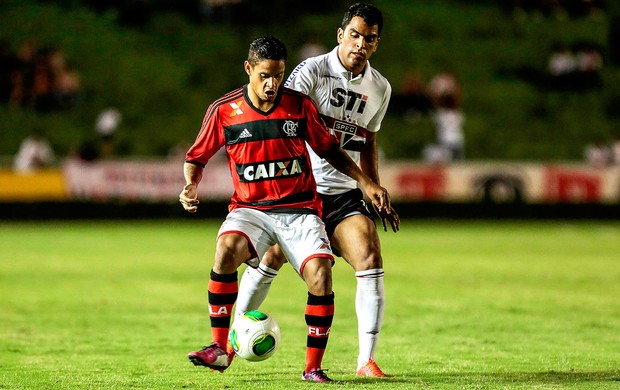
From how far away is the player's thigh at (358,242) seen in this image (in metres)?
6.48

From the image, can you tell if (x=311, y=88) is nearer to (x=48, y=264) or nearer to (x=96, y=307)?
(x=96, y=307)

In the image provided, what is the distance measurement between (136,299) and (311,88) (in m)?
4.83

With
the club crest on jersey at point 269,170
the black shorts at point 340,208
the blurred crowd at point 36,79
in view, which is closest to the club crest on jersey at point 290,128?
the club crest on jersey at point 269,170

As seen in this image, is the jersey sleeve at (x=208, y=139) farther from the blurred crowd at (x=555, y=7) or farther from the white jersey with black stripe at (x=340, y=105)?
the blurred crowd at (x=555, y=7)

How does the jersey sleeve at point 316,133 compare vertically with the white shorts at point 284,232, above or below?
above

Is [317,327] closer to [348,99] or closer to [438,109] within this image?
[348,99]

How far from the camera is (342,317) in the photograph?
955 cm

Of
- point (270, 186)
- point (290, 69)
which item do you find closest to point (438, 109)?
point (290, 69)

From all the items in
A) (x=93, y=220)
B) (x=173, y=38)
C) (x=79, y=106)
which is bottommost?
(x=93, y=220)

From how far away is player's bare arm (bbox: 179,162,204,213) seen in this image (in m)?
6.20

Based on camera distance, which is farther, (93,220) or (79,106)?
(79,106)

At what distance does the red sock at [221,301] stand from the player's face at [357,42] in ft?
5.27

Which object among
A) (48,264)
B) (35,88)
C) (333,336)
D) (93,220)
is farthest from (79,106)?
(333,336)

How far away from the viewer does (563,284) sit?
1246 cm
